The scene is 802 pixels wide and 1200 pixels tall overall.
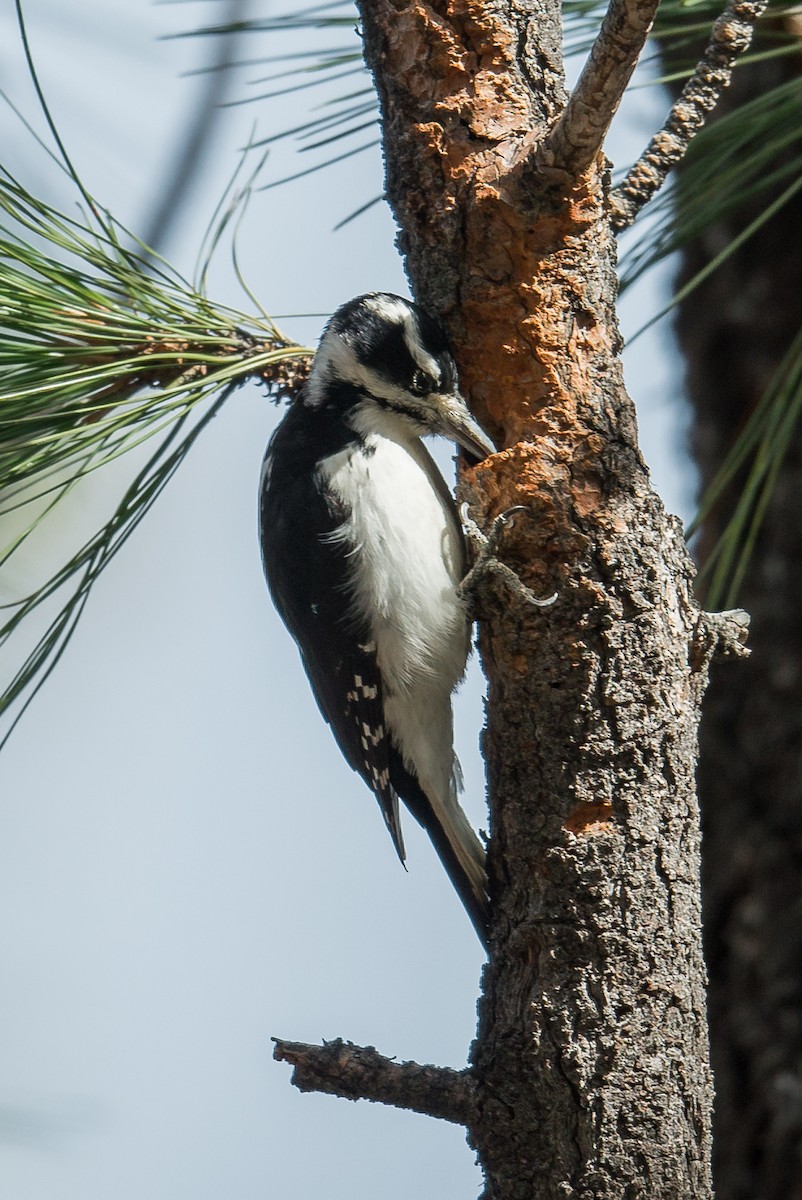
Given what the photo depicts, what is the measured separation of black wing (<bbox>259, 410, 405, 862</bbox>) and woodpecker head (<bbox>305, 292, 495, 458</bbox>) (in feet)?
0.36

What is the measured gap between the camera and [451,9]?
5.16ft

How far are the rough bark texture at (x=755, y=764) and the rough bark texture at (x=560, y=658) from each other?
110 cm

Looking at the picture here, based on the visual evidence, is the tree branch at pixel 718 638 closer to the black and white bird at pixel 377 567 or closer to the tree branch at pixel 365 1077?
the black and white bird at pixel 377 567

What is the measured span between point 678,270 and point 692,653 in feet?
6.06

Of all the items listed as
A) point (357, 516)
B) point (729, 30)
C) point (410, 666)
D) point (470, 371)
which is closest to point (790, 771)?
point (410, 666)

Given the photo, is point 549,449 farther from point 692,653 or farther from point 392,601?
point 392,601

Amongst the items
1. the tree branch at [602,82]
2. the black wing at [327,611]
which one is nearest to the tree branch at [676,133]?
the tree branch at [602,82]

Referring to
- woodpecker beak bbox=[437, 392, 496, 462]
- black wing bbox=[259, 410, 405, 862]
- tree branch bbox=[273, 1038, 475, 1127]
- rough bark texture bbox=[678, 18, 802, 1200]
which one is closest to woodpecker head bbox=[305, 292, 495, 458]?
woodpecker beak bbox=[437, 392, 496, 462]

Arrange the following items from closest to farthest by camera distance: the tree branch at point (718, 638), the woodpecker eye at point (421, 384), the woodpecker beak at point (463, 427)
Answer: the tree branch at point (718, 638), the woodpecker beak at point (463, 427), the woodpecker eye at point (421, 384)

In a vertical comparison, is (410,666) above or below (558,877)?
above

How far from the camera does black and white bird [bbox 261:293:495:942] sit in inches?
75.6

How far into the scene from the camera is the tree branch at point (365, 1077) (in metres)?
1.35

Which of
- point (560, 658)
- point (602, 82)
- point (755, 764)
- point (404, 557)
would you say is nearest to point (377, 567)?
point (404, 557)

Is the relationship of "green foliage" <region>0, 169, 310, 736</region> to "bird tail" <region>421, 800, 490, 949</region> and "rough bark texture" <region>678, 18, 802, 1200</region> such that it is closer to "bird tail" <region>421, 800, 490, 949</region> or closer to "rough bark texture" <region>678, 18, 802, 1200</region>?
"bird tail" <region>421, 800, 490, 949</region>
